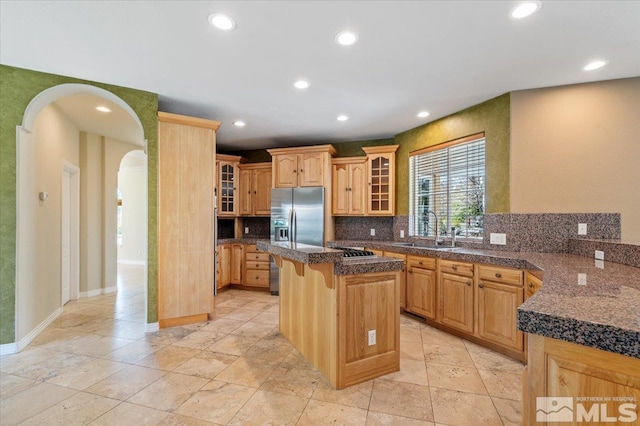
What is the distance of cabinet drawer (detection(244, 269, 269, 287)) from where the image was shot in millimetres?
5152

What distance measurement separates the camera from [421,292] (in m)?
3.57

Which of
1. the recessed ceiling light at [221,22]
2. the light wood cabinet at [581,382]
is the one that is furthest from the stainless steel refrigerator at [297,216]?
the light wood cabinet at [581,382]

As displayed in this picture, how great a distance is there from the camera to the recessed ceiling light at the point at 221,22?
2.02 metres

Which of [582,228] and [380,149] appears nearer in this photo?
[582,228]

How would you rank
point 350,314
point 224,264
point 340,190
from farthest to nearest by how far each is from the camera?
point 224,264 < point 340,190 < point 350,314

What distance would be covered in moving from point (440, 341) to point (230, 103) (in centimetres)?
368

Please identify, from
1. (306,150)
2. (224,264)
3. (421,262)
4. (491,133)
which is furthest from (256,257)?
(491,133)

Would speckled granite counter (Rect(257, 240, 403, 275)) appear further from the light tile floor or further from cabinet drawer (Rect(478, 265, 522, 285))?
cabinet drawer (Rect(478, 265, 522, 285))

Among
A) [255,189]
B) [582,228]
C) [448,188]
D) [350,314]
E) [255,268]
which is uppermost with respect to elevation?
[255,189]

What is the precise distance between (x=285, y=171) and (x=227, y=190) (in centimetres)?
126

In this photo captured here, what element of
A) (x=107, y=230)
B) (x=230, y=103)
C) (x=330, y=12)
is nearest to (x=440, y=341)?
(x=330, y=12)

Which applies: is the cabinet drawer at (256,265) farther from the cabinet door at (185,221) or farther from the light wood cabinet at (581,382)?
the light wood cabinet at (581,382)

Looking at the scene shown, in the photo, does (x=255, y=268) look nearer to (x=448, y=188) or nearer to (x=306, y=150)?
(x=306, y=150)

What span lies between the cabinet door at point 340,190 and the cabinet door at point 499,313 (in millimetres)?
2522
